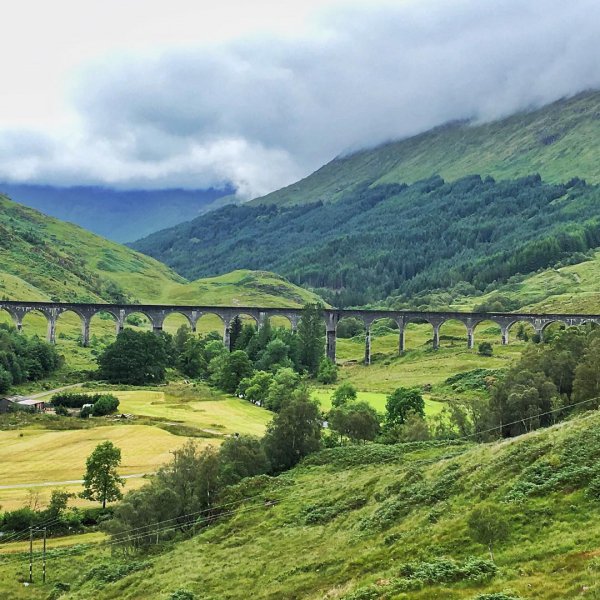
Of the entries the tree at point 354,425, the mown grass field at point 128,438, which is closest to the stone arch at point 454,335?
the mown grass field at point 128,438

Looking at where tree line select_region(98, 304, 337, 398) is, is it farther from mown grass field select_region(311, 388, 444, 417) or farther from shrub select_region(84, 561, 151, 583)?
shrub select_region(84, 561, 151, 583)

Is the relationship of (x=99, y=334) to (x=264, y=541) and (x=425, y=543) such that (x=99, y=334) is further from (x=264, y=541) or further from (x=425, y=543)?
Result: (x=425, y=543)

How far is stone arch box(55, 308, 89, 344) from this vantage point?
444 feet

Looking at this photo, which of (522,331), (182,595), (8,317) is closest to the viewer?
(182,595)

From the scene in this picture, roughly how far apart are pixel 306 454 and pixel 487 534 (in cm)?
3337

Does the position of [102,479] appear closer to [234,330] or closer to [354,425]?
[354,425]

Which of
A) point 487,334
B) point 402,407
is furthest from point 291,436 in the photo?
point 487,334

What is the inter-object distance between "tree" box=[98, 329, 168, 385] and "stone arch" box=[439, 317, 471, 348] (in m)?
57.9

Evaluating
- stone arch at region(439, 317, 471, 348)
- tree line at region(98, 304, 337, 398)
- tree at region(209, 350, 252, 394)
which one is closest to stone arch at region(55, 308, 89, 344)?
tree line at region(98, 304, 337, 398)

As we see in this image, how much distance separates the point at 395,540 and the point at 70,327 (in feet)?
455

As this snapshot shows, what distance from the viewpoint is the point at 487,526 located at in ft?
A: 81.0

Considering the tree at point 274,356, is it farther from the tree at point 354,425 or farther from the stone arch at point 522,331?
the tree at point 354,425

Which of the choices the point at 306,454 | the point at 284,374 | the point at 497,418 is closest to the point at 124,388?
the point at 284,374

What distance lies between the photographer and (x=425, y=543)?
28.2 m
